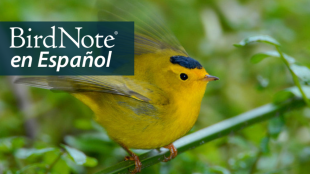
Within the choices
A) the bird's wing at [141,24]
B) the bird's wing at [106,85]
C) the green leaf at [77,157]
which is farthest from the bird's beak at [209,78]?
the green leaf at [77,157]

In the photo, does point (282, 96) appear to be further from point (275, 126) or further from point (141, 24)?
point (141, 24)

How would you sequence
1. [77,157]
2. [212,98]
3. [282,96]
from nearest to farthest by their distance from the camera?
[77,157]
[282,96]
[212,98]

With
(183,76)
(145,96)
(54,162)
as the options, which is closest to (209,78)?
(183,76)

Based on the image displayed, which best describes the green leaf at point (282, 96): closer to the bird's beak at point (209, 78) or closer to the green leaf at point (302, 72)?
the green leaf at point (302, 72)

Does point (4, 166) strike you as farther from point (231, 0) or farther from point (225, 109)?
point (231, 0)

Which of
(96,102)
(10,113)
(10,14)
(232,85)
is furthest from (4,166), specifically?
(232,85)

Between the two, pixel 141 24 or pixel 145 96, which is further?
pixel 141 24
